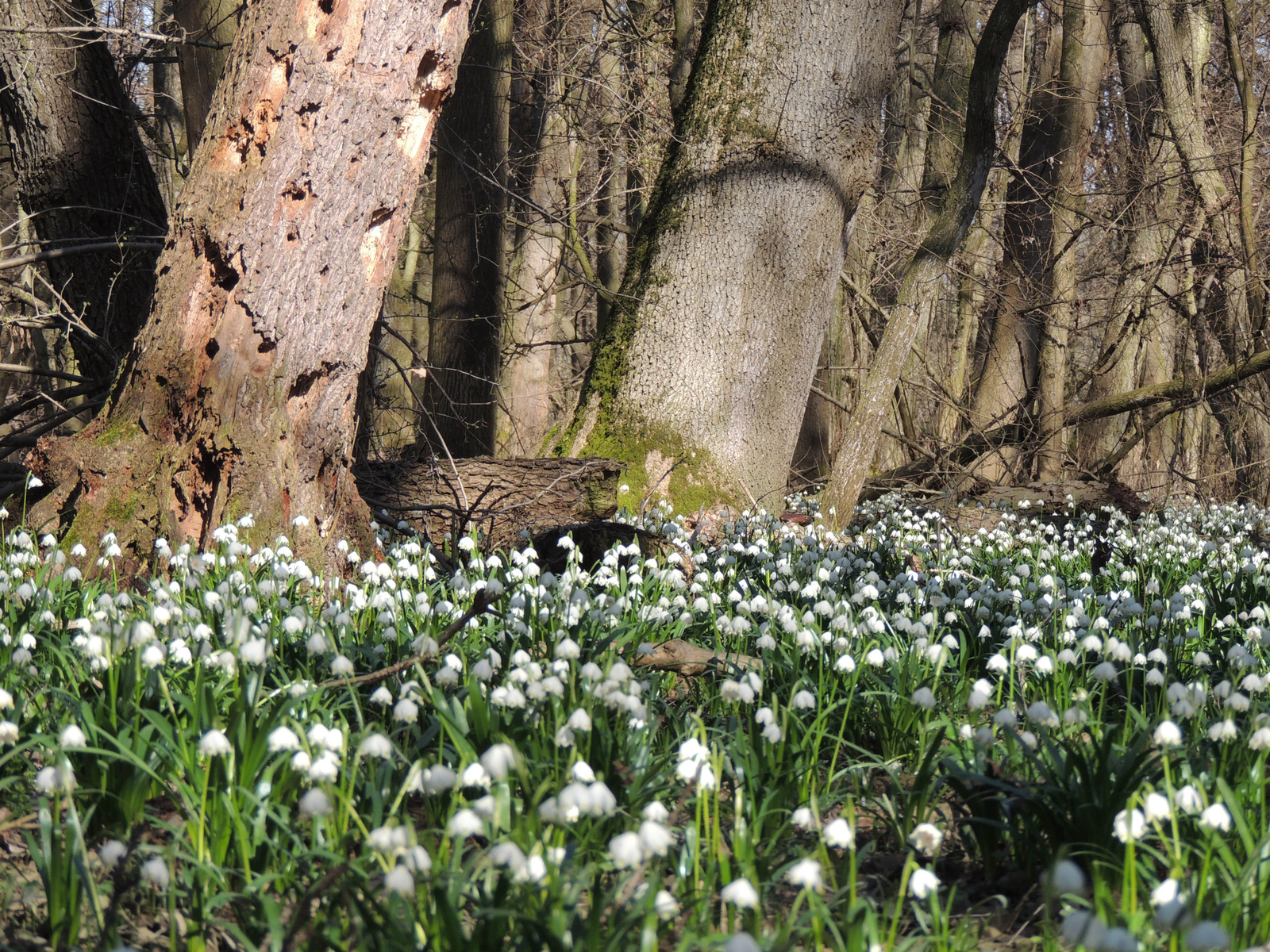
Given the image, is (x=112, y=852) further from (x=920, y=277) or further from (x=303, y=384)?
(x=920, y=277)

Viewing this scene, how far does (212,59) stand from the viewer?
845 centimetres

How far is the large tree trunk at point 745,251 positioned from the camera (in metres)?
6.64

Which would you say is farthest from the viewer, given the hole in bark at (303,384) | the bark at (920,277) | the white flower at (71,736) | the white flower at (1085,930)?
the bark at (920,277)

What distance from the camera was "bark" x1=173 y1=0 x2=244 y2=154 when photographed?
8391 millimetres

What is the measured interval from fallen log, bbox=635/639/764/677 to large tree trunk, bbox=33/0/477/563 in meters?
1.91

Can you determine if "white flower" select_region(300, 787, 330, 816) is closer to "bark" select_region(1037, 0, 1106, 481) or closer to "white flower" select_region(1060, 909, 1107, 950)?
"white flower" select_region(1060, 909, 1107, 950)

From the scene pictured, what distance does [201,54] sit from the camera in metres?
8.46

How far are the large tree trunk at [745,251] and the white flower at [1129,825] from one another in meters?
4.75

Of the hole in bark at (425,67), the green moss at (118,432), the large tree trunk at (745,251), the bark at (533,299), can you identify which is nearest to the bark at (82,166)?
the green moss at (118,432)

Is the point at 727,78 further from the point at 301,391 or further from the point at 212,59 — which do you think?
the point at 212,59

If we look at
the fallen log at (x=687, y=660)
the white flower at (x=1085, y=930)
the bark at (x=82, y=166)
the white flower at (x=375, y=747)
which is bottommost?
the fallen log at (x=687, y=660)

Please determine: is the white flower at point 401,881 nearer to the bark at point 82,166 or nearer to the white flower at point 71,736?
the white flower at point 71,736

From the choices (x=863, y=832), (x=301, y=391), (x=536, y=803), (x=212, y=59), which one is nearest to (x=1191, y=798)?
(x=863, y=832)

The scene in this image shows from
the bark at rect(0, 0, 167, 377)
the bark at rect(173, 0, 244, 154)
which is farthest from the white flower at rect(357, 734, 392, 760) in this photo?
the bark at rect(173, 0, 244, 154)
